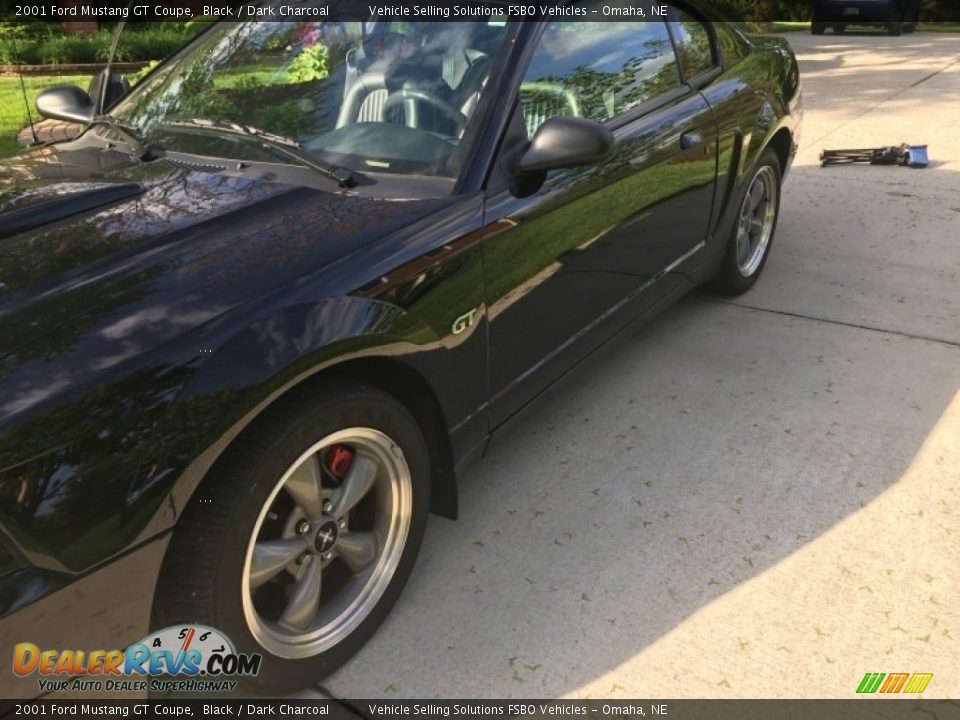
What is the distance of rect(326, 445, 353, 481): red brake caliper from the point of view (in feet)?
6.67

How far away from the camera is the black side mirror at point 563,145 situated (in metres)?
2.34

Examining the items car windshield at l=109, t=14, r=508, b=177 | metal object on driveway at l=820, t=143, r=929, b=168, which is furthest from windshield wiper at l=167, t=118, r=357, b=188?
metal object on driveway at l=820, t=143, r=929, b=168

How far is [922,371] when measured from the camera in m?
3.61

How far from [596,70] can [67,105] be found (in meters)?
1.99

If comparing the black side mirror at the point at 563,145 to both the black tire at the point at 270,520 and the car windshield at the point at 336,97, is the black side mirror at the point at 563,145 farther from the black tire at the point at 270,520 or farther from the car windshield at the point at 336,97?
the black tire at the point at 270,520

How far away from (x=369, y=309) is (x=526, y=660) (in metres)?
1.01

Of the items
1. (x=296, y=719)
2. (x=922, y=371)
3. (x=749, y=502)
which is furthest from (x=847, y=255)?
(x=296, y=719)

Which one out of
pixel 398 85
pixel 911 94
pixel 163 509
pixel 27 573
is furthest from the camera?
pixel 911 94

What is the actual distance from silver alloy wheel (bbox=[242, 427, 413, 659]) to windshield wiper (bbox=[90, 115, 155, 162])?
3.91ft

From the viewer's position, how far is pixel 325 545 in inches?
81.3

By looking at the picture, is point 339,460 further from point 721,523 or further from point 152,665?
point 721,523

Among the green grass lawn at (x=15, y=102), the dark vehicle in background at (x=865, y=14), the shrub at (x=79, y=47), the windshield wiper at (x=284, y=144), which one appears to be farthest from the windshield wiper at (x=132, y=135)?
the dark vehicle in background at (x=865, y=14)

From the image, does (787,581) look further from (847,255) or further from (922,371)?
(847,255)

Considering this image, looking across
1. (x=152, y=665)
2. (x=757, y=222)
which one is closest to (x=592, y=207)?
(x=152, y=665)
